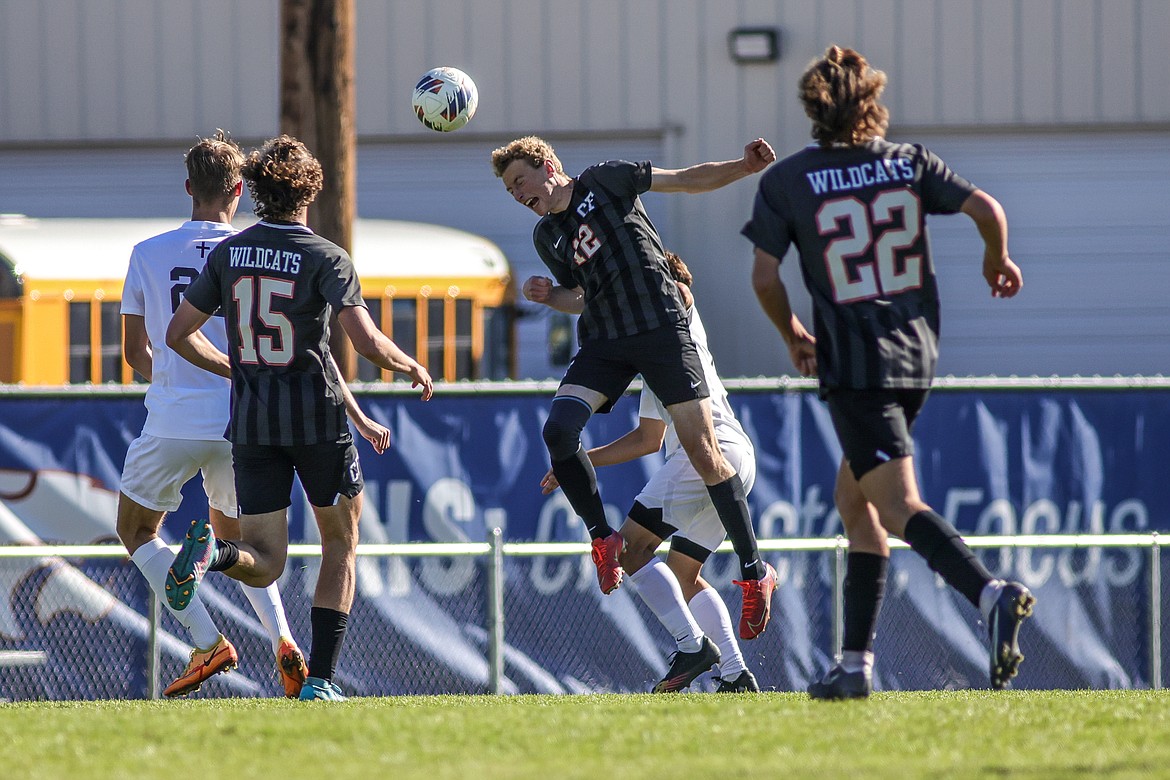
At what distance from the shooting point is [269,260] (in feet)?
18.6

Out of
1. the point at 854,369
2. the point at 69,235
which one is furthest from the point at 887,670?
the point at 69,235

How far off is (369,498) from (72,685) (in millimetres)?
2129

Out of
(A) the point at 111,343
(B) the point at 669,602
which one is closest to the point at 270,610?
(B) the point at 669,602

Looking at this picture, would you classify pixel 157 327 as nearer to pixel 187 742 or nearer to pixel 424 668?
pixel 187 742

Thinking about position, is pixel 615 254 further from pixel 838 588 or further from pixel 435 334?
pixel 435 334

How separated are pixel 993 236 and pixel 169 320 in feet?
10.7

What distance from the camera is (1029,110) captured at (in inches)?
739

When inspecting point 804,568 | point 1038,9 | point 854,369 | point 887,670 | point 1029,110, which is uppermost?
point 1038,9

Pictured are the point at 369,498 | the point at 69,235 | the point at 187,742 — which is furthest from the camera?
the point at 69,235

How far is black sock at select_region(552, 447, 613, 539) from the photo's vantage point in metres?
6.09

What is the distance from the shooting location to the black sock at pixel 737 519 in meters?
5.93

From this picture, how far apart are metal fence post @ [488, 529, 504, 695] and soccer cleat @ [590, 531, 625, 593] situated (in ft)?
8.86

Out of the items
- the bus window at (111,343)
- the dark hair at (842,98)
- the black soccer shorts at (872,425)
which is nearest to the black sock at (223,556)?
the black soccer shorts at (872,425)

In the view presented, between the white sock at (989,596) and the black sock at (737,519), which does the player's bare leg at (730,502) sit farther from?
the white sock at (989,596)
